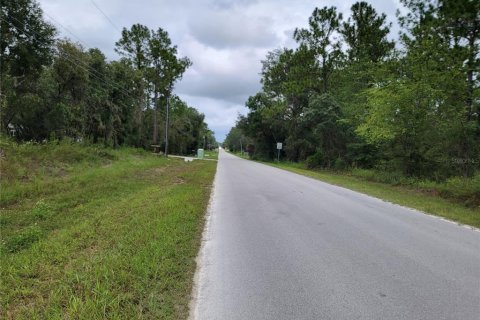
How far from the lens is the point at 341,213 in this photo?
325 inches

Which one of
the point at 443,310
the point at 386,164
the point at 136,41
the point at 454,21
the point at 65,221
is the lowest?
the point at 65,221

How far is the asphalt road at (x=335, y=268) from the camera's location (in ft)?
11.0

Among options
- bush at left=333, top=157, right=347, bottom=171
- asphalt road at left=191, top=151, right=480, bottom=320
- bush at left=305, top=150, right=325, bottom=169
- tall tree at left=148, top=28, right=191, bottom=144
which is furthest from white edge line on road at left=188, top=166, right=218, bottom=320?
tall tree at left=148, top=28, right=191, bottom=144

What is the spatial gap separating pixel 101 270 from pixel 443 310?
12.7 feet

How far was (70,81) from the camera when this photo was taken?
23.0 metres

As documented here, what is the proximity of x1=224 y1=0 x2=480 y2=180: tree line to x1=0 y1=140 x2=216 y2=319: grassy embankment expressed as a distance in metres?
10.5

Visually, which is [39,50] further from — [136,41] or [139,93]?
[136,41]

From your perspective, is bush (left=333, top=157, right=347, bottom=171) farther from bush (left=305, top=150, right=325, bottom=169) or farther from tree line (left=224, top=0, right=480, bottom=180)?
bush (left=305, top=150, right=325, bottom=169)

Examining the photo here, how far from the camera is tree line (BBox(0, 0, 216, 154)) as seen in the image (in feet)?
59.0

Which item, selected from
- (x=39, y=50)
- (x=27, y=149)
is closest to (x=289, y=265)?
(x=27, y=149)

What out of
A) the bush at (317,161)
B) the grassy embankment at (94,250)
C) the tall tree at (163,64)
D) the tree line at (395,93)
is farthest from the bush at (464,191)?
the tall tree at (163,64)

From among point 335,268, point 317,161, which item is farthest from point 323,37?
point 335,268

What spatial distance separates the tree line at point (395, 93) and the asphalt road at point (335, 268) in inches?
293

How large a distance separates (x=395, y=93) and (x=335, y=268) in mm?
15725
